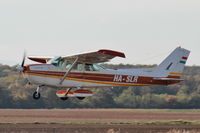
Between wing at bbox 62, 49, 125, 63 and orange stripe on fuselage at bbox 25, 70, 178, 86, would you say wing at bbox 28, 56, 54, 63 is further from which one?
wing at bbox 62, 49, 125, 63

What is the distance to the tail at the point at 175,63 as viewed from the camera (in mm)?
38000

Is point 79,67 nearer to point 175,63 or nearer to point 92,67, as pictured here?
point 92,67

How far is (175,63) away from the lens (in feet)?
126

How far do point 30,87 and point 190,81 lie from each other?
2001 cm

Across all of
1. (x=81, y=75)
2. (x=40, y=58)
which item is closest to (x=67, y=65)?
(x=81, y=75)

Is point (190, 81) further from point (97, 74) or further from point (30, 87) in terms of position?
point (97, 74)

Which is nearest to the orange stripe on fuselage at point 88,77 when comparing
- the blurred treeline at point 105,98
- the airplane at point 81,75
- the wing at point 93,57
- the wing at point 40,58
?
the airplane at point 81,75

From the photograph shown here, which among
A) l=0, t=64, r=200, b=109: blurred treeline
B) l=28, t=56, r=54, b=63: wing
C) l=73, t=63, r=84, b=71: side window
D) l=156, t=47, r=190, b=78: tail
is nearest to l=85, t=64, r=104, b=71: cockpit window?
l=73, t=63, r=84, b=71: side window

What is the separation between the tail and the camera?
38.0 m

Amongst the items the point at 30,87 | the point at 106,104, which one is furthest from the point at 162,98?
the point at 30,87

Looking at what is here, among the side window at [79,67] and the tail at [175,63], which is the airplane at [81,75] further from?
the tail at [175,63]

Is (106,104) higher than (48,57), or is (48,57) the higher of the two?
(48,57)

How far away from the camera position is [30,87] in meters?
68.9

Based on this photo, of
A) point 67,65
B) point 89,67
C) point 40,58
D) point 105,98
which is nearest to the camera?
point 67,65
